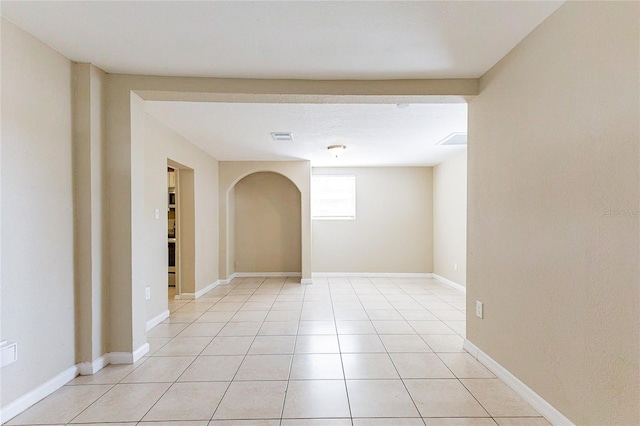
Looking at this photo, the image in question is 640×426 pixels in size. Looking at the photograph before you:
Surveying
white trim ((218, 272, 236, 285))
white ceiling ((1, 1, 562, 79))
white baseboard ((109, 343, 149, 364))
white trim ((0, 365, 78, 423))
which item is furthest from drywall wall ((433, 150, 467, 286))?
white trim ((0, 365, 78, 423))

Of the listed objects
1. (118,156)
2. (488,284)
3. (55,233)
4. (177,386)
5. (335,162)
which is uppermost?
(335,162)

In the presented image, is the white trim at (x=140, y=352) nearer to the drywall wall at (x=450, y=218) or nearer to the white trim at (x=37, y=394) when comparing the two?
the white trim at (x=37, y=394)

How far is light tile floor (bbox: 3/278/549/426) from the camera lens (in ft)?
6.41

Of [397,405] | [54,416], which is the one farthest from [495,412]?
[54,416]

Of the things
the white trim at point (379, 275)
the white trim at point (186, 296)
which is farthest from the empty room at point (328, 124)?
the white trim at point (379, 275)

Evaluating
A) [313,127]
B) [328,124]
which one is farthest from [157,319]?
[328,124]

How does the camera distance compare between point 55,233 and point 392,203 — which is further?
point 392,203

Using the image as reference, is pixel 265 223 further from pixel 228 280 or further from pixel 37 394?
pixel 37 394

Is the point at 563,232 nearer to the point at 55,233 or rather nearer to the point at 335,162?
the point at 55,233

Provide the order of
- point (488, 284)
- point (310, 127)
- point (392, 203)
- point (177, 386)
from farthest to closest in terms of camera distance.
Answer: point (392, 203) → point (310, 127) → point (488, 284) → point (177, 386)

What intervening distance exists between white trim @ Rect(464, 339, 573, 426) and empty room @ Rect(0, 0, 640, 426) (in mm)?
16

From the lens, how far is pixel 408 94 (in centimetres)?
272

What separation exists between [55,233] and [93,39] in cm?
136

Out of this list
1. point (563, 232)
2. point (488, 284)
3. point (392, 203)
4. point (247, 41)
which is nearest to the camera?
point (563, 232)
